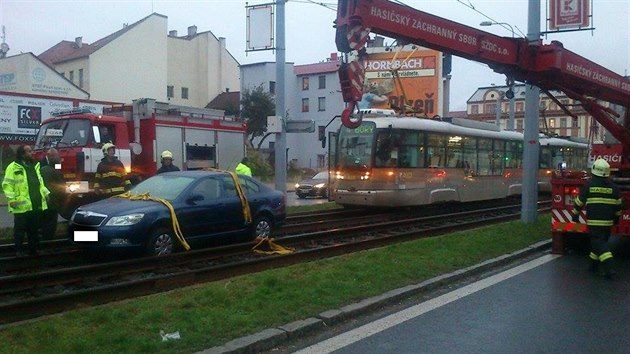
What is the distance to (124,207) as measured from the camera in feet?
36.7

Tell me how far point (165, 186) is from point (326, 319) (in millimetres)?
5795

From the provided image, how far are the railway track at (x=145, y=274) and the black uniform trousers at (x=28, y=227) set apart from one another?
166 centimetres

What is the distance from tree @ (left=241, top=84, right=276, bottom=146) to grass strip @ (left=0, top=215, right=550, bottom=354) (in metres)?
49.5

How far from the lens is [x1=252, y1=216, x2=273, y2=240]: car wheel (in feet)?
44.1

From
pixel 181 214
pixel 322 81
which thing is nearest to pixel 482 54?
pixel 181 214

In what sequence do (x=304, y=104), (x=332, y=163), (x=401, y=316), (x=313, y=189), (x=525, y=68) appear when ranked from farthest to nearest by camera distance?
(x=304, y=104), (x=313, y=189), (x=332, y=163), (x=525, y=68), (x=401, y=316)

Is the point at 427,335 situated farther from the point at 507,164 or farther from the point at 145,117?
the point at 507,164

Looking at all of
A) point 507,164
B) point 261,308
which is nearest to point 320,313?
point 261,308

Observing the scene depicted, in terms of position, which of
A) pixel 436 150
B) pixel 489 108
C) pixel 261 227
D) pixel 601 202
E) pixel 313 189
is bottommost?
pixel 313 189

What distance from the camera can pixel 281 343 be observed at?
22.4 ft

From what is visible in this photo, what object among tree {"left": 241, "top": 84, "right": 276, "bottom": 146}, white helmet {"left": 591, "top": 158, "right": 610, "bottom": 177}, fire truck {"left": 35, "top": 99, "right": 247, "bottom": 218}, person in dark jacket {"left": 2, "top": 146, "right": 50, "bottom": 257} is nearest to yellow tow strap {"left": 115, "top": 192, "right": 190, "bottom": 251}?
person in dark jacket {"left": 2, "top": 146, "right": 50, "bottom": 257}

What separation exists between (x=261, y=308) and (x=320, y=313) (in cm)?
64

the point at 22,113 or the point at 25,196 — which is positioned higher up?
the point at 22,113

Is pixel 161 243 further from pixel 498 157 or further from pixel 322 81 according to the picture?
pixel 322 81
